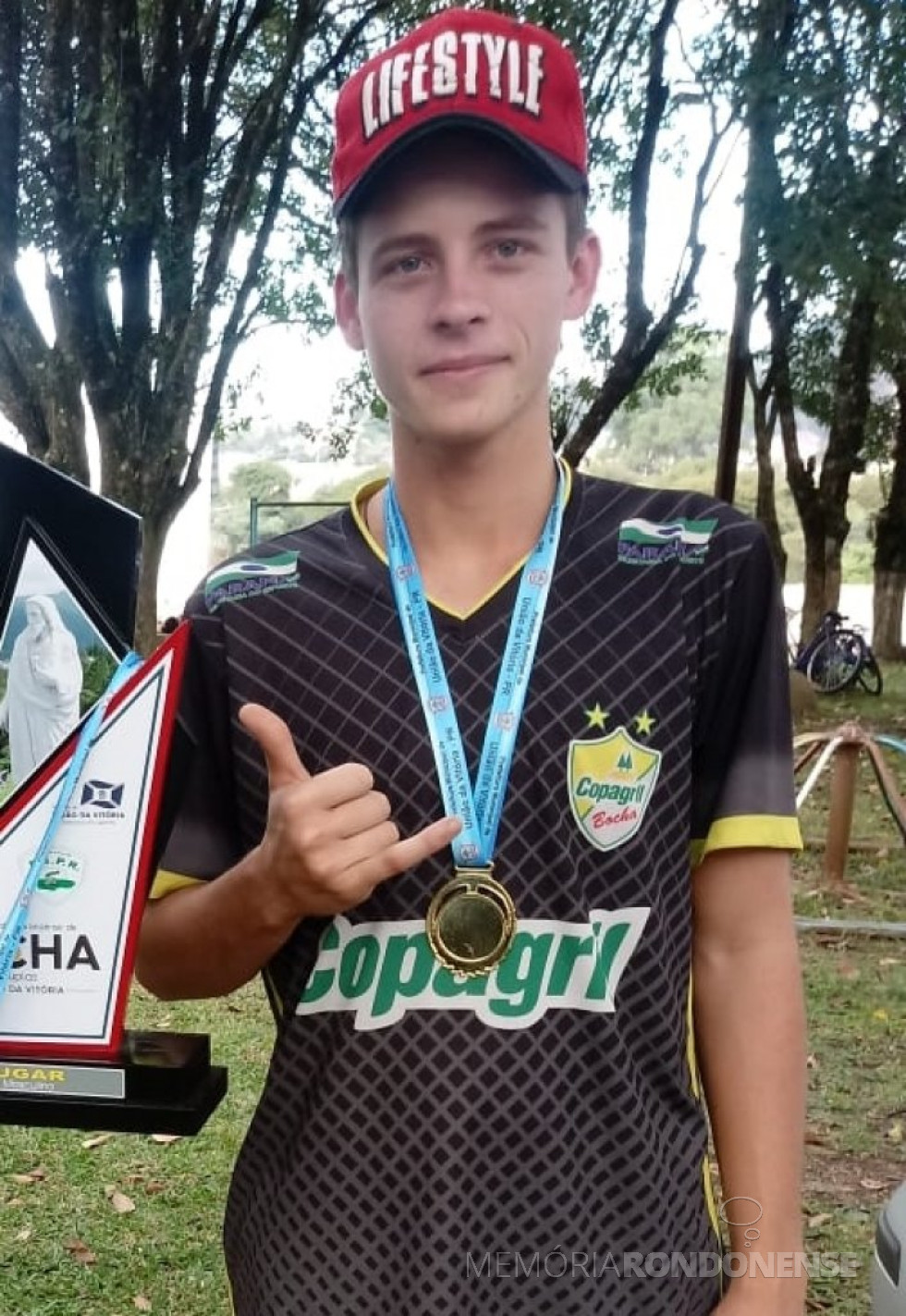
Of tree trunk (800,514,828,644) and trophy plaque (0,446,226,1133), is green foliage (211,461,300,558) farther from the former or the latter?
trophy plaque (0,446,226,1133)

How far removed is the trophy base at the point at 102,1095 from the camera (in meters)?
1.29

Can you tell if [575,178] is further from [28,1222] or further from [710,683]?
[28,1222]

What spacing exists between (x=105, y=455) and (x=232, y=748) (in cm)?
685

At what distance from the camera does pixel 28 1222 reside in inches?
134

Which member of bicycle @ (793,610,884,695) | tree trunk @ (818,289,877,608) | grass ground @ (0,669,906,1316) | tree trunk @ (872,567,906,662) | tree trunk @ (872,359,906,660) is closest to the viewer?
grass ground @ (0,669,906,1316)

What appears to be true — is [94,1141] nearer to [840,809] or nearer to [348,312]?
[348,312]

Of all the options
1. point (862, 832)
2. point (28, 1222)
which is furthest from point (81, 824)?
point (862, 832)

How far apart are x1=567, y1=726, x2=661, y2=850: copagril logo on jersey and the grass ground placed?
2383 millimetres

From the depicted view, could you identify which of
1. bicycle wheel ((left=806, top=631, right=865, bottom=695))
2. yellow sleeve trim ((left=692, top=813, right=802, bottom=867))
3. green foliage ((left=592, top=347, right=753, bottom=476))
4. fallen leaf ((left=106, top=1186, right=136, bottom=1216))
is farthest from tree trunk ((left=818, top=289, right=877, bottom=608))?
green foliage ((left=592, top=347, right=753, bottom=476))

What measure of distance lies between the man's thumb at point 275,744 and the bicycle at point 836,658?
14476mm

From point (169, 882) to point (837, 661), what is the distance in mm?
14887

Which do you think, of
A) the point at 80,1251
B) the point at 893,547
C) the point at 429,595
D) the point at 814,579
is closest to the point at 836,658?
the point at 814,579

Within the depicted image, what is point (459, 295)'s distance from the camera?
125 centimetres

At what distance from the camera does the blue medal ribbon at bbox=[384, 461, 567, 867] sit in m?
1.24
